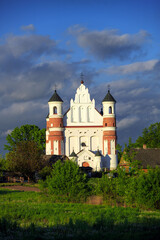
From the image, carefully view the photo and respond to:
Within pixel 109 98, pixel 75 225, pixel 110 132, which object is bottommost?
pixel 75 225

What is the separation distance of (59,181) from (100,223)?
40.1 feet

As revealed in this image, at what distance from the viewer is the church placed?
3233 inches

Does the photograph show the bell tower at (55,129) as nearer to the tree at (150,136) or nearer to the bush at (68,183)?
the tree at (150,136)

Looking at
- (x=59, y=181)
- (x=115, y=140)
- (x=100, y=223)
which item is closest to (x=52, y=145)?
(x=115, y=140)

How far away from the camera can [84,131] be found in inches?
3374

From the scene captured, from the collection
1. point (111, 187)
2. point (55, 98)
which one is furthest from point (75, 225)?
point (55, 98)

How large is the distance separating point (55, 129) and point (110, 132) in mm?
10870

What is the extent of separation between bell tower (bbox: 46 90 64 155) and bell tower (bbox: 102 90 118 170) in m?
8.59

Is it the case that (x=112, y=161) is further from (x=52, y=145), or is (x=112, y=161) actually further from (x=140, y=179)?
(x=140, y=179)

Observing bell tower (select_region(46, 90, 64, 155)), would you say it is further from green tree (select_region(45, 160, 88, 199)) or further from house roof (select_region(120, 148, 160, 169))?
green tree (select_region(45, 160, 88, 199))

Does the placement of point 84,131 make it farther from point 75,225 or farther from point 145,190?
point 75,225

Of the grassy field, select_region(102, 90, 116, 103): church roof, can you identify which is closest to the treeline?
the grassy field

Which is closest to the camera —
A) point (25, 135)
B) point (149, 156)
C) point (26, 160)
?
point (26, 160)

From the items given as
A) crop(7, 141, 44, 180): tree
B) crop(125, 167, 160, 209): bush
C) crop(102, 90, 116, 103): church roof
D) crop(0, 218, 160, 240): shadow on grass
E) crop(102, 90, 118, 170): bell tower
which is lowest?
crop(0, 218, 160, 240): shadow on grass
